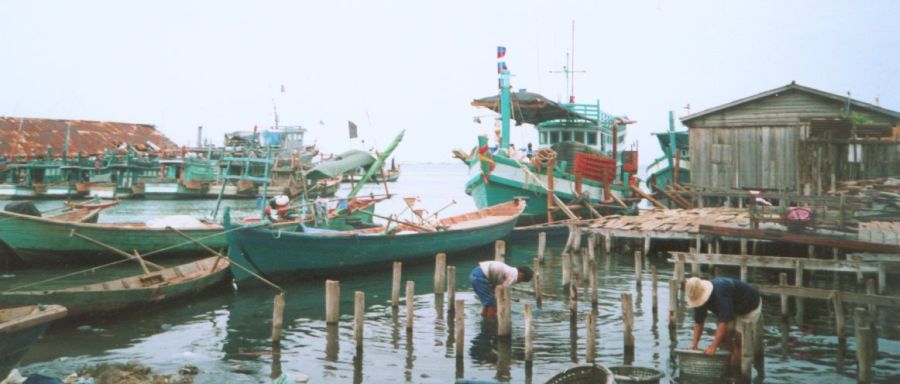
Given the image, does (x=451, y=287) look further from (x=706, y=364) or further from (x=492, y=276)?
(x=706, y=364)

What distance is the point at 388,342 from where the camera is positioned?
14156 millimetres

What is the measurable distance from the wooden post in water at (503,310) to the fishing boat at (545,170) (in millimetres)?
17805

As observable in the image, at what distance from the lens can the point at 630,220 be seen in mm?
25031

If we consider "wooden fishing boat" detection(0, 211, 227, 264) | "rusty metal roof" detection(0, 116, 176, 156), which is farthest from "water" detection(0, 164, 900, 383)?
"rusty metal roof" detection(0, 116, 176, 156)

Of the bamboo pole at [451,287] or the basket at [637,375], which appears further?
the bamboo pole at [451,287]

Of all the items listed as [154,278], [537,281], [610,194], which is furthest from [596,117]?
[154,278]

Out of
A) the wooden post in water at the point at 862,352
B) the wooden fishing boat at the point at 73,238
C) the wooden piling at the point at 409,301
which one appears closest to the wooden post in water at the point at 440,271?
the wooden piling at the point at 409,301

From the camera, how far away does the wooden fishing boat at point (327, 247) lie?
747 inches

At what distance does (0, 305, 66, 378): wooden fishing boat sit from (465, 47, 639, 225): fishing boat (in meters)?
22.8

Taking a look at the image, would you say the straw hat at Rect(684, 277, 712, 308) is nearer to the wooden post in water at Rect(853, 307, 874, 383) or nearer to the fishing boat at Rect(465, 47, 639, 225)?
the wooden post in water at Rect(853, 307, 874, 383)

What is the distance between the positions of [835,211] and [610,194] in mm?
15626

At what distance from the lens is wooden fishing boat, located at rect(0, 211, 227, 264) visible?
2242cm

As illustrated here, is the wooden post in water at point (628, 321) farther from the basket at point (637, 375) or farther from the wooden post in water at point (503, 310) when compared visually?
the wooden post in water at point (503, 310)

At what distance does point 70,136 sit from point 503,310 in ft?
233
